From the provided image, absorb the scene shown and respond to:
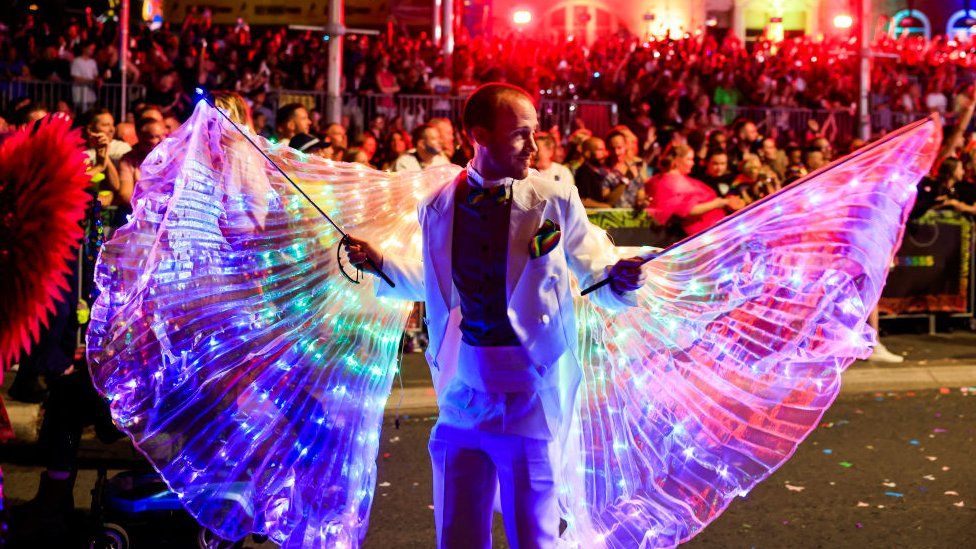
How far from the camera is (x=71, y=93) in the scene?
14414 mm

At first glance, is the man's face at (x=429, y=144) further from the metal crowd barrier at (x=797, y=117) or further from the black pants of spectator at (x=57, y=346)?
the metal crowd barrier at (x=797, y=117)

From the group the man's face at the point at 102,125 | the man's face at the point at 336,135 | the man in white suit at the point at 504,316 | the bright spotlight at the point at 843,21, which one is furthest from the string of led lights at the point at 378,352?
the bright spotlight at the point at 843,21

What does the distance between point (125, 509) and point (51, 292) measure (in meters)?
2.40

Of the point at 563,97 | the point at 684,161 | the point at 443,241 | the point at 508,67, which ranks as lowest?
the point at 443,241

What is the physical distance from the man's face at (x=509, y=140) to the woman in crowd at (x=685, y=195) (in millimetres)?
6039

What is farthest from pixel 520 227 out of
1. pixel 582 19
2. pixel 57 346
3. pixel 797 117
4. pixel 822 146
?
pixel 582 19

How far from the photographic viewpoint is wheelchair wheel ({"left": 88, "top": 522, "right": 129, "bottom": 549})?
5098 millimetres

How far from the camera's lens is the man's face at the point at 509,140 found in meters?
3.80

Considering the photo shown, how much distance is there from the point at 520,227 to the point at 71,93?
39.2 feet

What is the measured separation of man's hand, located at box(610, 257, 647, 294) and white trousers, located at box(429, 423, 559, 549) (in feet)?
1.84

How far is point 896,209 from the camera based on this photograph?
430 centimetres

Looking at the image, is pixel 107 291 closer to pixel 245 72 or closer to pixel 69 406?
pixel 69 406

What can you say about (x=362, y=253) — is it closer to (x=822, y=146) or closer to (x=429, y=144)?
(x=429, y=144)

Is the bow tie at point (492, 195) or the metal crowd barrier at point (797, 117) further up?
the metal crowd barrier at point (797, 117)
